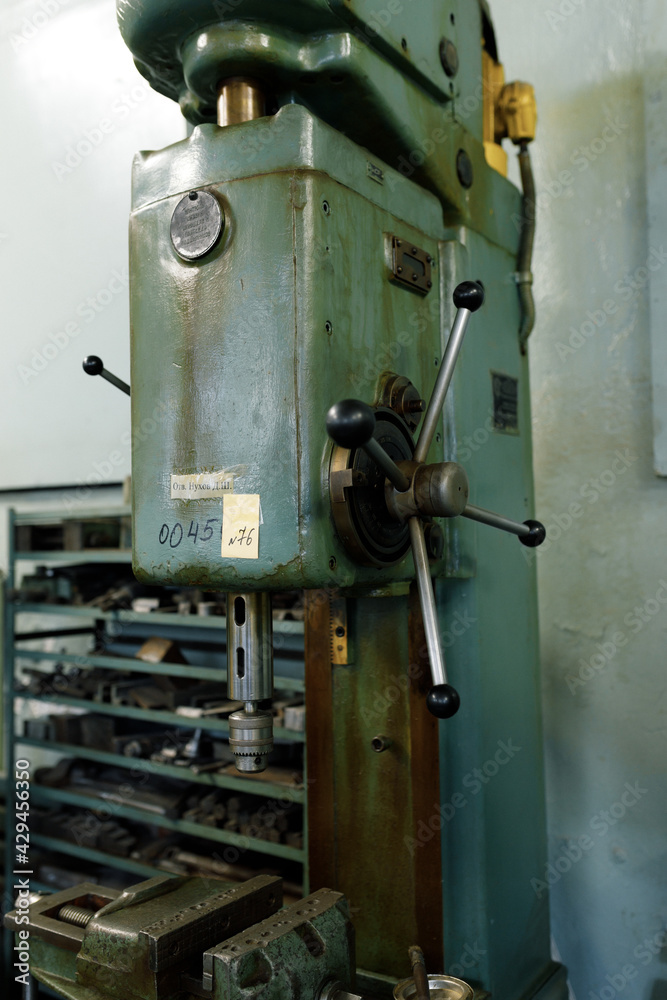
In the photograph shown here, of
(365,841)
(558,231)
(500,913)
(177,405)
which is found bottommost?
(500,913)

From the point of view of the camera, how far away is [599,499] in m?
1.79

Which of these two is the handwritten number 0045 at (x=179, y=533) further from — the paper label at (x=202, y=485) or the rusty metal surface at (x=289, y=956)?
the rusty metal surface at (x=289, y=956)

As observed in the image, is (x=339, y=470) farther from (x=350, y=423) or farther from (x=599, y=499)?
(x=599, y=499)

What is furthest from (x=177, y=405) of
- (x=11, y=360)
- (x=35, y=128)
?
(x=35, y=128)

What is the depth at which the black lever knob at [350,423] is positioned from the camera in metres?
0.79

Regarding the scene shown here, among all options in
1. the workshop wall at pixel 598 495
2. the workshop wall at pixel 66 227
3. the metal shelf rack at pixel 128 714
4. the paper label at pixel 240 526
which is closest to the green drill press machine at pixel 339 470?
the paper label at pixel 240 526

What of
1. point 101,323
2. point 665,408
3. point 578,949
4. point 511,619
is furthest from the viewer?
point 101,323

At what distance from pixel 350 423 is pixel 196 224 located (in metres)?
0.37

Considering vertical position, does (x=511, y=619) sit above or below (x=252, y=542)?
below

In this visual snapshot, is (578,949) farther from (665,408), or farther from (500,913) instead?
(665,408)

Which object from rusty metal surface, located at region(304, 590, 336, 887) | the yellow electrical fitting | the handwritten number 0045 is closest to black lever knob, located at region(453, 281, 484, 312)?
the handwritten number 0045

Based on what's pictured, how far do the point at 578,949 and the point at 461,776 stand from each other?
0.84 meters

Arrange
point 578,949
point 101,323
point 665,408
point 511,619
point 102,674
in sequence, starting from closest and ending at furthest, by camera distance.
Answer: point 511,619 < point 665,408 < point 578,949 < point 102,674 < point 101,323

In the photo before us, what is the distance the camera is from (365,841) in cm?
127
